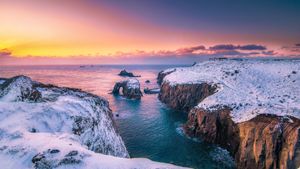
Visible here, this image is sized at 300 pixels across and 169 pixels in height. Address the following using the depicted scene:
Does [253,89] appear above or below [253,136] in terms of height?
above

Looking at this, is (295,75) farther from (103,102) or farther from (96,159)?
(96,159)

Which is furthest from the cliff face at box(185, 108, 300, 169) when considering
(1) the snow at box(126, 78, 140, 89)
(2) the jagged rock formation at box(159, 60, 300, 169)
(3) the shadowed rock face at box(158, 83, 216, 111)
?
(1) the snow at box(126, 78, 140, 89)

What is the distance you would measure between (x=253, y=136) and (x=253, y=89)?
25382mm

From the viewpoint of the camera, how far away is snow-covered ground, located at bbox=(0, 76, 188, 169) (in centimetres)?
1678

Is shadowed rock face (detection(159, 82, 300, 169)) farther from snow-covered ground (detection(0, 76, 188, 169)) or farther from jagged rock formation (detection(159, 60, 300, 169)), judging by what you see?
snow-covered ground (detection(0, 76, 188, 169))

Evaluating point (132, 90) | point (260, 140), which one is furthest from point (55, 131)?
point (132, 90)

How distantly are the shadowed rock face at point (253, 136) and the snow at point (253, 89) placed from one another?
2102 millimetres

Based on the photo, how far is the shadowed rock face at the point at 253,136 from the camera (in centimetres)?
3149

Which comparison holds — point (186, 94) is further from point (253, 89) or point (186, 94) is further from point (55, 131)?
point (55, 131)

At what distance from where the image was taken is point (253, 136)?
3612 cm

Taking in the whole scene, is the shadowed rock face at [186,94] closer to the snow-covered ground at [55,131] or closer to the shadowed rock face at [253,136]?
the shadowed rock face at [253,136]

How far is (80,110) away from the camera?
28.5 metres

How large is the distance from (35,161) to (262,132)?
105 ft

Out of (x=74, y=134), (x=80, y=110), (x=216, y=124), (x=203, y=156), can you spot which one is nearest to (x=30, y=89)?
(x=80, y=110)
